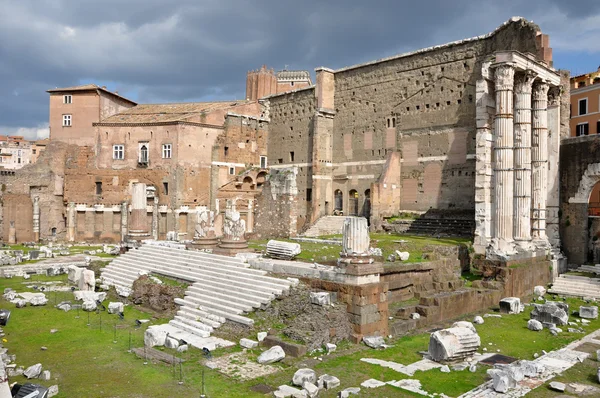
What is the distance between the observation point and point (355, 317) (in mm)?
11297

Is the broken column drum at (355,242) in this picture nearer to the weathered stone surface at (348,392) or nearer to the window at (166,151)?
the weathered stone surface at (348,392)

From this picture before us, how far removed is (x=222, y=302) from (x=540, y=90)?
16.3 meters

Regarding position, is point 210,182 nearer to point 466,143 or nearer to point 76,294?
point 466,143

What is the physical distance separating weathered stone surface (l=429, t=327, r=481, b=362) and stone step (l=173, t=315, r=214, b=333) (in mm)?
5262

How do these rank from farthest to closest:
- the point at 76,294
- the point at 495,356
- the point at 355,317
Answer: the point at 76,294, the point at 355,317, the point at 495,356

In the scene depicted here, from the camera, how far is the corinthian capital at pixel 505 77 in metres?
18.6

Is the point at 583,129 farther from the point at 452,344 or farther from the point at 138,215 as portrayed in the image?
the point at 452,344

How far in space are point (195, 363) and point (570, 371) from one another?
7333 mm

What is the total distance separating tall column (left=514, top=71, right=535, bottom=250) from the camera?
752 inches

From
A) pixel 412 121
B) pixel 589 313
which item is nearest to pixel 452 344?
pixel 589 313

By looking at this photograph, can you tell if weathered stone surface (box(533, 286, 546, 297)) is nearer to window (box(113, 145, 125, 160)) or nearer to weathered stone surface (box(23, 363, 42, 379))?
weathered stone surface (box(23, 363, 42, 379))

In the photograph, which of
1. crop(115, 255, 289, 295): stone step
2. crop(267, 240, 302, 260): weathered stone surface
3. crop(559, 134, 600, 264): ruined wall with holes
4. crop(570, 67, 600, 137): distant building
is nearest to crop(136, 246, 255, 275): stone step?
crop(115, 255, 289, 295): stone step

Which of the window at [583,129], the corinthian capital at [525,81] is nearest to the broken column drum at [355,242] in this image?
the corinthian capital at [525,81]

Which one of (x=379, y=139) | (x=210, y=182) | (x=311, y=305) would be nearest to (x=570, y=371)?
(x=311, y=305)
